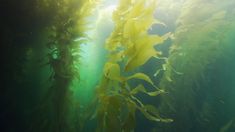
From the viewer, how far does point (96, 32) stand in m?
6.76

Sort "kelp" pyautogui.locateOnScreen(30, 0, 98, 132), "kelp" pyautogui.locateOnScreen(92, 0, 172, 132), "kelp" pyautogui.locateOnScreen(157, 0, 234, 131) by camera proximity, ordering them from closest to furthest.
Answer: "kelp" pyautogui.locateOnScreen(92, 0, 172, 132), "kelp" pyautogui.locateOnScreen(30, 0, 98, 132), "kelp" pyautogui.locateOnScreen(157, 0, 234, 131)

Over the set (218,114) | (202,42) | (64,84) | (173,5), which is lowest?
(218,114)

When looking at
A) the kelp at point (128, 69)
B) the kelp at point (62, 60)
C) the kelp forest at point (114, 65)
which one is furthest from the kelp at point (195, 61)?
the kelp at point (128, 69)

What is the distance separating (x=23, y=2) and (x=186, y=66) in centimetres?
291

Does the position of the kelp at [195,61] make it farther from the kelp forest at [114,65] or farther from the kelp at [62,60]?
the kelp at [62,60]

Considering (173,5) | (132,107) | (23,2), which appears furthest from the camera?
A: (173,5)

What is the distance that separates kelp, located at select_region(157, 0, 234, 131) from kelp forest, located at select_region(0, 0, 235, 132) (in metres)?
0.02

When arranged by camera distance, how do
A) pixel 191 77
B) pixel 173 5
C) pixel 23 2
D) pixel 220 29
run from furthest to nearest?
pixel 173 5 → pixel 220 29 → pixel 191 77 → pixel 23 2

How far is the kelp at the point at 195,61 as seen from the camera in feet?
17.2

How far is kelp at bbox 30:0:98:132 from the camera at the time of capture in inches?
148

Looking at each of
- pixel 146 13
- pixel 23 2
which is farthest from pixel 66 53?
pixel 146 13

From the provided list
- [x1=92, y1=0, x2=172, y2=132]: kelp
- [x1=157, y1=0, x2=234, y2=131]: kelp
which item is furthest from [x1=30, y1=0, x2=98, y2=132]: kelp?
[x1=157, y1=0, x2=234, y2=131]: kelp

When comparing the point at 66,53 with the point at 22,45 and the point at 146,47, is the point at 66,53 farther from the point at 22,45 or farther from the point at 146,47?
the point at 146,47

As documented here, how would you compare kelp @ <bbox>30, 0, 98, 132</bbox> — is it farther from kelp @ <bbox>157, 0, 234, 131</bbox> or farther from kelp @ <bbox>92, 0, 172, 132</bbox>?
kelp @ <bbox>157, 0, 234, 131</bbox>
